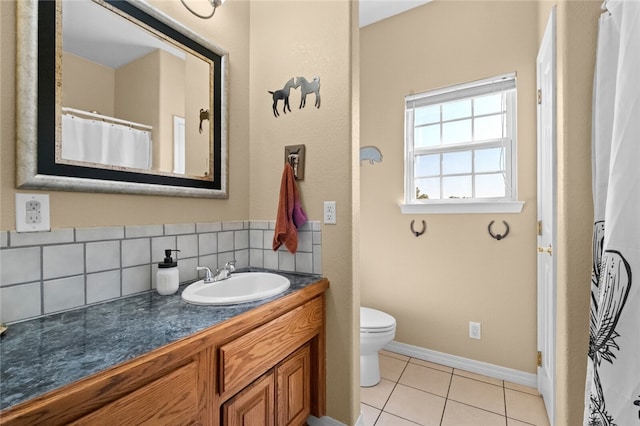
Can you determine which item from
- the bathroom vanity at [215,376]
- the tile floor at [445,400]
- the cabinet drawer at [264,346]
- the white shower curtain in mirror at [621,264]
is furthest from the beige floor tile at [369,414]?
the white shower curtain in mirror at [621,264]

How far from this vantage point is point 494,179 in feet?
6.96

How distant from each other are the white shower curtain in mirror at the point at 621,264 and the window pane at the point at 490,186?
1.14 metres

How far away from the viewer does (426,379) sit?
2051 millimetres

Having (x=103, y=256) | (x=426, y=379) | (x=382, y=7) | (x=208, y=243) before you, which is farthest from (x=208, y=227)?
(x=382, y=7)

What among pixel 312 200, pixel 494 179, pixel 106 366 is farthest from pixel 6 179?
pixel 494 179

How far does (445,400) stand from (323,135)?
1.83 metres

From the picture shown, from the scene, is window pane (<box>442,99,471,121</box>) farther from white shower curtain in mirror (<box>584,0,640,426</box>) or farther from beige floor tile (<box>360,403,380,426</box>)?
beige floor tile (<box>360,403,380,426</box>)

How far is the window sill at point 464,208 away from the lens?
1978 mm

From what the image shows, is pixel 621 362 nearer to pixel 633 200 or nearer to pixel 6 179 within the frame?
pixel 633 200

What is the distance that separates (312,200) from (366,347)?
1.07 meters

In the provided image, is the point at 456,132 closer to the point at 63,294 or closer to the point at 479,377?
the point at 479,377

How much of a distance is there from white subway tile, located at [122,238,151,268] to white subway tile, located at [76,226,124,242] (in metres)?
0.04

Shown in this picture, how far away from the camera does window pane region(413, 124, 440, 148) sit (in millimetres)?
2357

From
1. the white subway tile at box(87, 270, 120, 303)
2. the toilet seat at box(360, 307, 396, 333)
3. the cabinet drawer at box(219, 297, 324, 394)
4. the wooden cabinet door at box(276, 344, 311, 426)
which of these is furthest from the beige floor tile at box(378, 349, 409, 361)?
the white subway tile at box(87, 270, 120, 303)
